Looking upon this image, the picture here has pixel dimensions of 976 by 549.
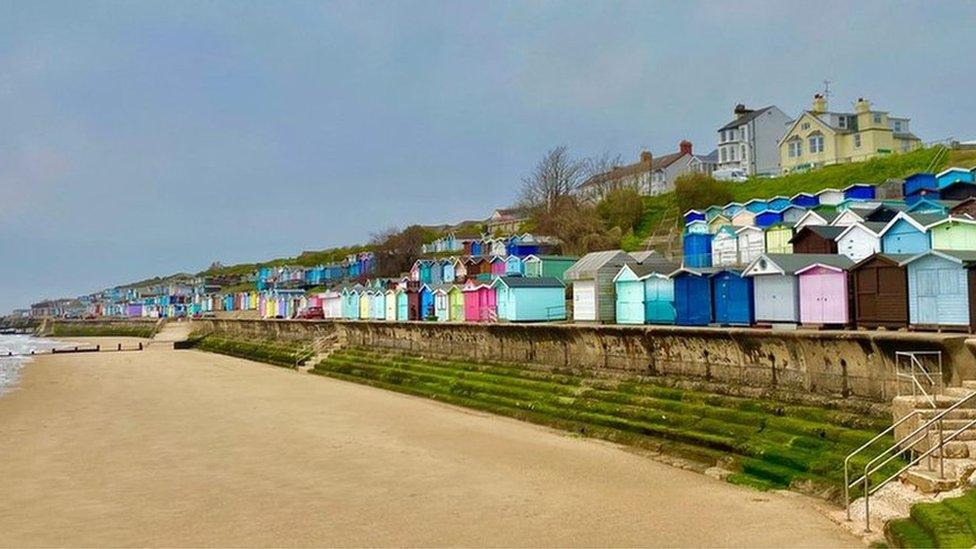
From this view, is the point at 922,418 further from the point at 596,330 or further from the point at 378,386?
the point at 378,386

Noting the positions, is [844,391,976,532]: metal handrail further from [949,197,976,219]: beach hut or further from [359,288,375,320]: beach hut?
[359,288,375,320]: beach hut

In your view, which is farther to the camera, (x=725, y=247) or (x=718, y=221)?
(x=718, y=221)

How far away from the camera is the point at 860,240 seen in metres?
28.1

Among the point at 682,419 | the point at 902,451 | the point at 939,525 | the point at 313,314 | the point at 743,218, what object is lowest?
the point at 682,419

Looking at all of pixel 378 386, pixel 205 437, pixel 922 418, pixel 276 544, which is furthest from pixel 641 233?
pixel 276 544

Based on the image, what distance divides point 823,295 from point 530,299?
61.2ft

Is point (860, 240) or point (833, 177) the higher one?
point (833, 177)

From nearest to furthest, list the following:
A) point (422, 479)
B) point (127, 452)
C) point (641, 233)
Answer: point (422, 479)
point (127, 452)
point (641, 233)

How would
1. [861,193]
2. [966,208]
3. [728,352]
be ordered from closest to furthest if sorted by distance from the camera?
[728,352]
[966,208]
[861,193]

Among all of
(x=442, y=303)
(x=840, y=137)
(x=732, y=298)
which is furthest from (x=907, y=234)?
(x=840, y=137)

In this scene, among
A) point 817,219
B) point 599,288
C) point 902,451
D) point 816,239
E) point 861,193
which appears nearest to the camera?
point 902,451

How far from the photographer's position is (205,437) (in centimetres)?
2650

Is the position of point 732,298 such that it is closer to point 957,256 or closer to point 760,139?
point 957,256

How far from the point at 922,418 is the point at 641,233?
52678mm
